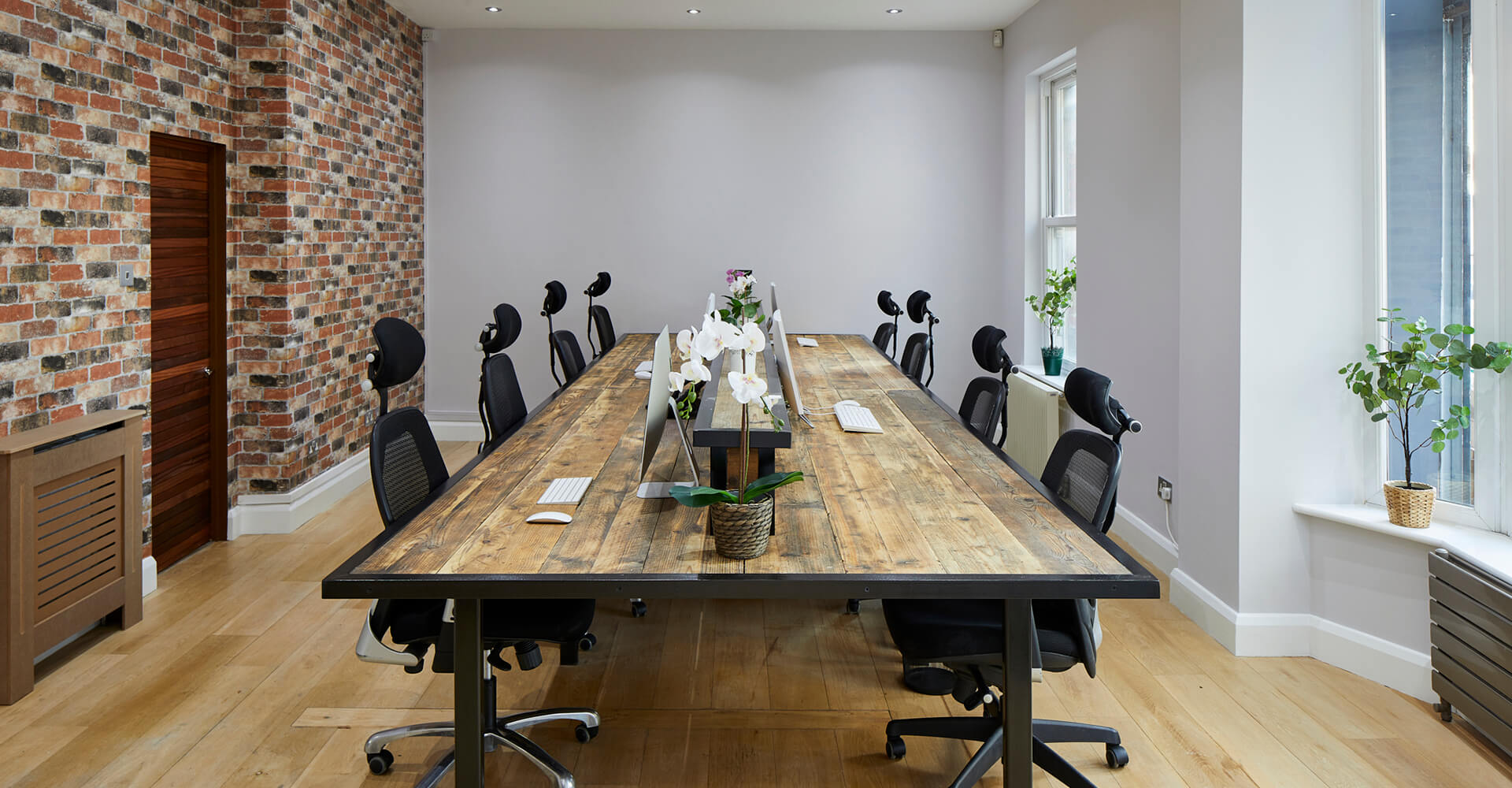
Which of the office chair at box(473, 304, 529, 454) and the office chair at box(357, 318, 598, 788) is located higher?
the office chair at box(473, 304, 529, 454)

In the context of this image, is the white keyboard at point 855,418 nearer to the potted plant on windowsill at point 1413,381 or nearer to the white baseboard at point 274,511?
the potted plant on windowsill at point 1413,381

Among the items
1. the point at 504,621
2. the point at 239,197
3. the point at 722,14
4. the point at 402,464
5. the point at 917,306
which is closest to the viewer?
the point at 504,621

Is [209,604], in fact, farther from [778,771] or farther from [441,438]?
[441,438]

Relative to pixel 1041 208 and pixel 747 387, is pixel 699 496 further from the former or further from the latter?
pixel 1041 208

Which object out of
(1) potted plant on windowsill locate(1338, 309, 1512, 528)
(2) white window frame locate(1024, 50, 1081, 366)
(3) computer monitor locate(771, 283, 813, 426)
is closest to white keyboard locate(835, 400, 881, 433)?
(3) computer monitor locate(771, 283, 813, 426)

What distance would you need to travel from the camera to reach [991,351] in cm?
391

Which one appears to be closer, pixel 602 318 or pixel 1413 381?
pixel 1413 381

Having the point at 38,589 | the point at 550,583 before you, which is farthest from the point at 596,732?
the point at 38,589

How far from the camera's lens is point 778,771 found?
2891 mm

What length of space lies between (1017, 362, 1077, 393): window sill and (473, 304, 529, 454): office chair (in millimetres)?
3123

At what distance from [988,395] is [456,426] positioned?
521cm

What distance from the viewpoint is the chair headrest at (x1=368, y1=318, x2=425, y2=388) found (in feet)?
11.0

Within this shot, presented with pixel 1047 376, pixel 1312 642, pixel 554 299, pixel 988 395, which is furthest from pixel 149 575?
pixel 1047 376

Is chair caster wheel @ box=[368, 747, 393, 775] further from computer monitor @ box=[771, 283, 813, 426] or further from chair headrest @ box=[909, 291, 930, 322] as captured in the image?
chair headrest @ box=[909, 291, 930, 322]
